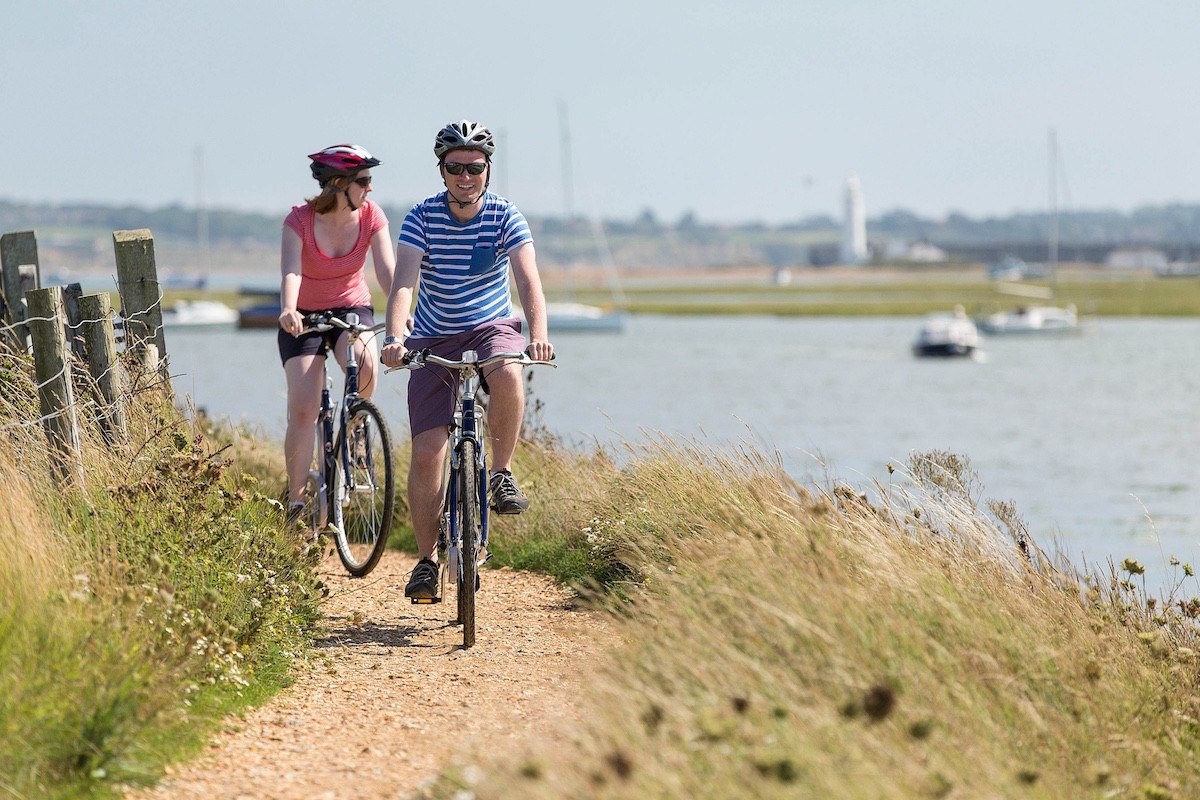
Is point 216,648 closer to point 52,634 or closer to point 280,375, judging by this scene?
point 52,634

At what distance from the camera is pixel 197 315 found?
92.4 metres

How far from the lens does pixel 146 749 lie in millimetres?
4402

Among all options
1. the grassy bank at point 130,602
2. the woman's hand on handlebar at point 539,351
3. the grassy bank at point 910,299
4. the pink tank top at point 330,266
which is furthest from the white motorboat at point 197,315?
the woman's hand on handlebar at point 539,351

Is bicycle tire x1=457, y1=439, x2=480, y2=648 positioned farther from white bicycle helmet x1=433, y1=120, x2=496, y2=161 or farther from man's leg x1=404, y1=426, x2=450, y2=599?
white bicycle helmet x1=433, y1=120, x2=496, y2=161

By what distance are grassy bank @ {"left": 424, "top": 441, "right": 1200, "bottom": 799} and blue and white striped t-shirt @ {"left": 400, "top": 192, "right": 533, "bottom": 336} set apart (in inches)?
51.1

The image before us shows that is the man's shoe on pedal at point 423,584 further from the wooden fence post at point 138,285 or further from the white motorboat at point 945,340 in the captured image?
the white motorboat at point 945,340

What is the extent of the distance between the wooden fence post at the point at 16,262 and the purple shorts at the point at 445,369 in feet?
14.9

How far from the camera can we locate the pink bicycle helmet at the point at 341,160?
743 cm

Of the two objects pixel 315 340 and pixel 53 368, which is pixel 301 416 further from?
pixel 53 368

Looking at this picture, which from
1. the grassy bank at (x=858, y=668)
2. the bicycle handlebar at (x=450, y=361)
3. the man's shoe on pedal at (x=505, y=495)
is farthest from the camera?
the man's shoe on pedal at (x=505, y=495)

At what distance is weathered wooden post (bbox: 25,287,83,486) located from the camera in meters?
6.62

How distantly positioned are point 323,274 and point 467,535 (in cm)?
211

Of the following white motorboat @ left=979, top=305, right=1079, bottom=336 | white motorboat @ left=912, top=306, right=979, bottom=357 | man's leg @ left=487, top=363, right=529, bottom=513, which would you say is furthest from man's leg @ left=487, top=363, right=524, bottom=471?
white motorboat @ left=979, top=305, right=1079, bottom=336

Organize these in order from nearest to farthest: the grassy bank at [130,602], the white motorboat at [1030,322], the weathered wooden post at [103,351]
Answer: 1. the grassy bank at [130,602]
2. the weathered wooden post at [103,351]
3. the white motorboat at [1030,322]
